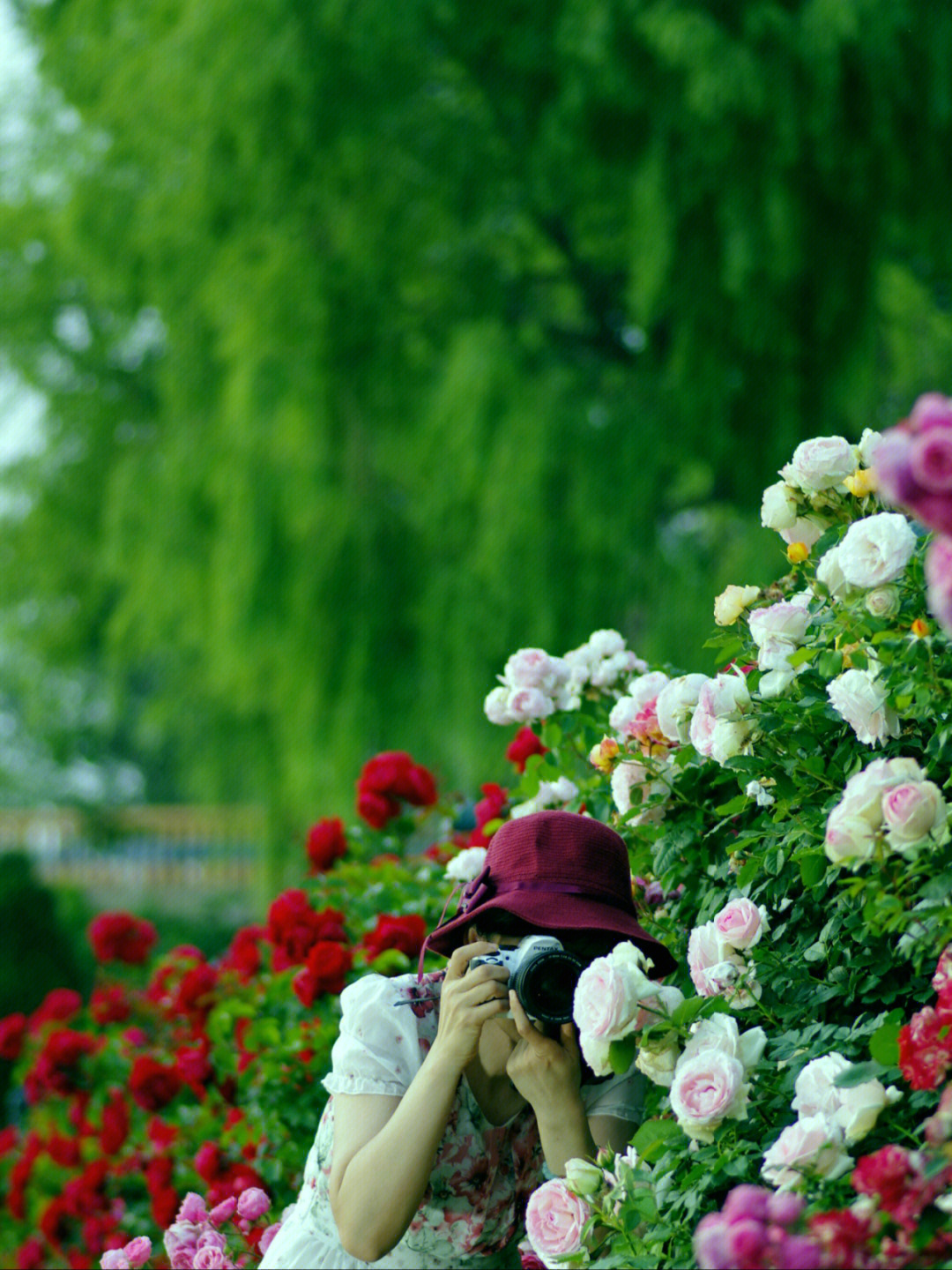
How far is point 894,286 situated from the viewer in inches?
245

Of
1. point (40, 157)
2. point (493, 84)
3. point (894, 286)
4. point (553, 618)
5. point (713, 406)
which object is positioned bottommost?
point (553, 618)

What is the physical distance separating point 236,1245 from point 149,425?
22.5 ft

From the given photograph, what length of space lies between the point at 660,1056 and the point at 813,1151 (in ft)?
0.56

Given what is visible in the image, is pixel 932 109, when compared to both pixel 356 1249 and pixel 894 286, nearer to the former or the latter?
pixel 894 286

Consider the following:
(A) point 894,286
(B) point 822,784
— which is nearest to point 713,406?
(A) point 894,286

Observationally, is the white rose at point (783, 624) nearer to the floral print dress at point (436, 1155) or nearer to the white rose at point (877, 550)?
the white rose at point (877, 550)

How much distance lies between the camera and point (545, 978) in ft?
4.39

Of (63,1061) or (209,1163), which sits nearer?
(209,1163)

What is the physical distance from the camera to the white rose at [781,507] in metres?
1.49

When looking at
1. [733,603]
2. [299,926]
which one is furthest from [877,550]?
[299,926]

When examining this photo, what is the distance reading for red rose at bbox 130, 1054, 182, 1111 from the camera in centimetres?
257

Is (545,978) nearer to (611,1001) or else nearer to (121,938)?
(611,1001)

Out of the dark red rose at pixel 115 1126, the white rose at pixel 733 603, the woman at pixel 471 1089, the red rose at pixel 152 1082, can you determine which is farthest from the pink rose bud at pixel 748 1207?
the dark red rose at pixel 115 1126

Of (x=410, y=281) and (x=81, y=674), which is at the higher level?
(x=81, y=674)
